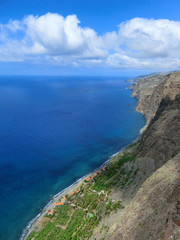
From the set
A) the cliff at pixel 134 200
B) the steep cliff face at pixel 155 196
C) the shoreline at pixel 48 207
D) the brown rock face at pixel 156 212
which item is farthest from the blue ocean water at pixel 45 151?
the brown rock face at pixel 156 212

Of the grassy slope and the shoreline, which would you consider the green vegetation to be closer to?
the grassy slope

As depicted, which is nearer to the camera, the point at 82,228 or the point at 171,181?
the point at 171,181

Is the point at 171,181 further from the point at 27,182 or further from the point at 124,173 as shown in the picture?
the point at 27,182

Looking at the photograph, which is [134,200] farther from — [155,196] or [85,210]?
[85,210]

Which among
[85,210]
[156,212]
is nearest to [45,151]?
[85,210]

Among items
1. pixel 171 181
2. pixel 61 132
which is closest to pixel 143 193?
pixel 171 181

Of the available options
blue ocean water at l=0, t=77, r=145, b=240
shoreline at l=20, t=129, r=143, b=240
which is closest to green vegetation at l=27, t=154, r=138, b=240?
shoreline at l=20, t=129, r=143, b=240

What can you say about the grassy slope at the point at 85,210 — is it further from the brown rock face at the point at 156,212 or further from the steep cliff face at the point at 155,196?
the brown rock face at the point at 156,212

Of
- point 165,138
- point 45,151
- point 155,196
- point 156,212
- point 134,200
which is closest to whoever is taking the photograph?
point 156,212
